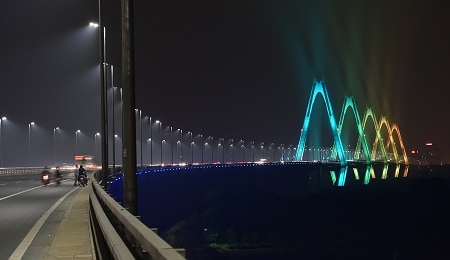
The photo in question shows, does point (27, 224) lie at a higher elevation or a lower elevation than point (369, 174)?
higher

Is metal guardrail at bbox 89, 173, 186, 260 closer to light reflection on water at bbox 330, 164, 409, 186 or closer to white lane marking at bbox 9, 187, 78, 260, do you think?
white lane marking at bbox 9, 187, 78, 260

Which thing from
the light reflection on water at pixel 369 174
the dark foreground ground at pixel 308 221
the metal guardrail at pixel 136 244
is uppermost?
the metal guardrail at pixel 136 244

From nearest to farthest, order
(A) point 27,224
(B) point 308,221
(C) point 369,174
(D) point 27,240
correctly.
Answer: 1. (D) point 27,240
2. (A) point 27,224
3. (B) point 308,221
4. (C) point 369,174

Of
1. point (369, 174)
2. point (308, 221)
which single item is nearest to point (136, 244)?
point (308, 221)

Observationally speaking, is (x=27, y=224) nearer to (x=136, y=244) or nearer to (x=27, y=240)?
(x=27, y=240)

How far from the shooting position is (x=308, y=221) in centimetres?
10081

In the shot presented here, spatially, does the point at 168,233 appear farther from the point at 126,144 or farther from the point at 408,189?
the point at 408,189

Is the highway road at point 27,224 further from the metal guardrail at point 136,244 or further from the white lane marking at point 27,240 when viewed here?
the metal guardrail at point 136,244

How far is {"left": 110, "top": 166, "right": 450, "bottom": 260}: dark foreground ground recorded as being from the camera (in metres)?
78.1

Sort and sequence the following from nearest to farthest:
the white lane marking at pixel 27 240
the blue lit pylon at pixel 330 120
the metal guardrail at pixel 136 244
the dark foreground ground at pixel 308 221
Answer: the metal guardrail at pixel 136 244 < the white lane marking at pixel 27 240 < the dark foreground ground at pixel 308 221 < the blue lit pylon at pixel 330 120

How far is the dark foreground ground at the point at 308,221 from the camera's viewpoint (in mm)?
78062

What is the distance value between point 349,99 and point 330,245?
70.2 metres

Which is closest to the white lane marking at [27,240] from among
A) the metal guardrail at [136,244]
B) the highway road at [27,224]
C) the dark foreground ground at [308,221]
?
the highway road at [27,224]

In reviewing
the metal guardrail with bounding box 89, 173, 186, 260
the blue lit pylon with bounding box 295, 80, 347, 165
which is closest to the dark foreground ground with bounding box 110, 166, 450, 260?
the blue lit pylon with bounding box 295, 80, 347, 165
